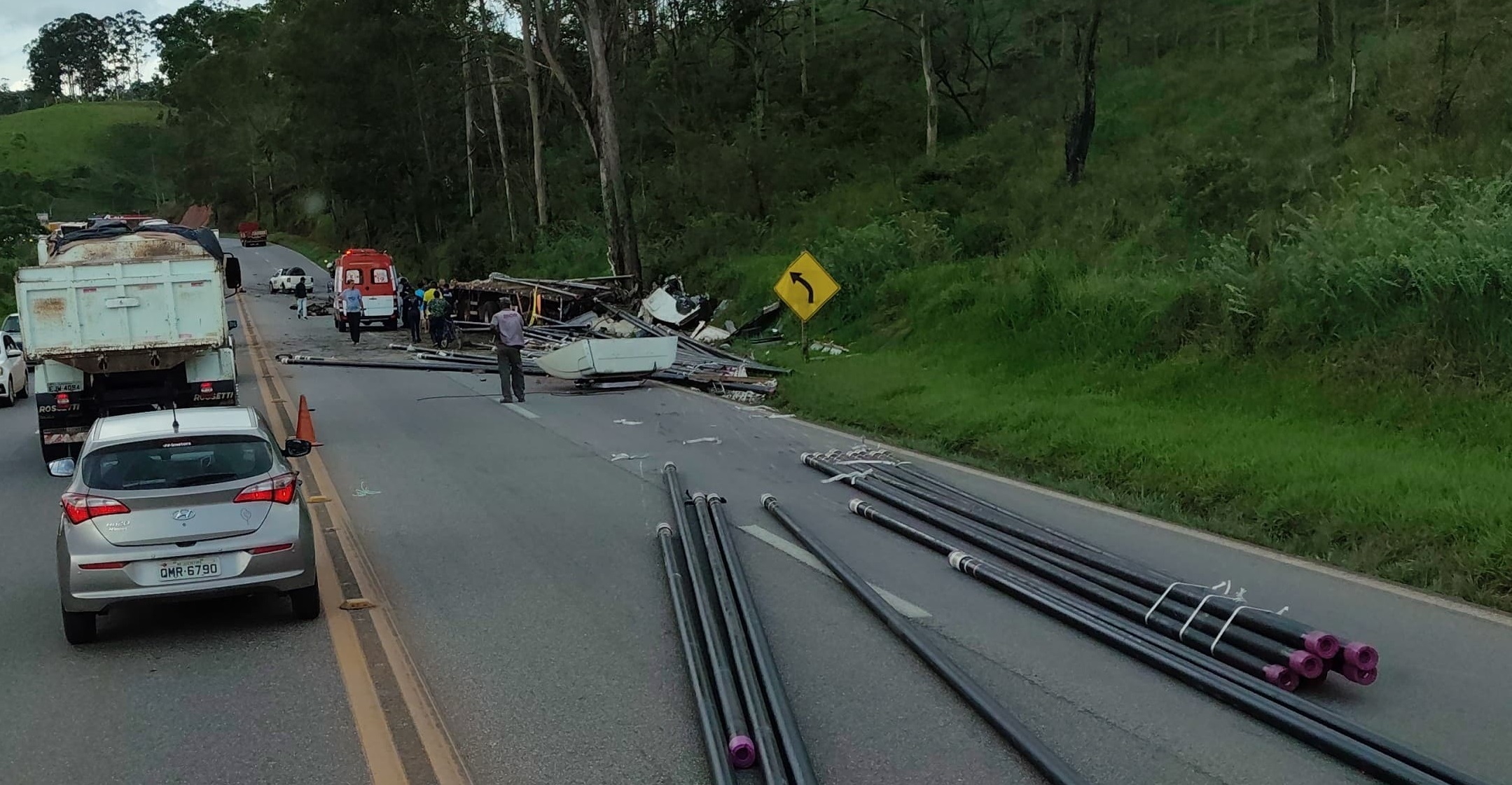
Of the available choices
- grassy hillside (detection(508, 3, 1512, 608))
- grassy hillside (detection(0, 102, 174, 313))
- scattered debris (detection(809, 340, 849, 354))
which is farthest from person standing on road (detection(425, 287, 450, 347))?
grassy hillside (detection(0, 102, 174, 313))

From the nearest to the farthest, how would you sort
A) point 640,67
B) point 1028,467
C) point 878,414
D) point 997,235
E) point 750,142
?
point 1028,467, point 878,414, point 997,235, point 750,142, point 640,67

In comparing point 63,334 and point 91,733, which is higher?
point 63,334

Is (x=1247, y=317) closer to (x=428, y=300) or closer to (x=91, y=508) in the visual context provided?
(x=91, y=508)

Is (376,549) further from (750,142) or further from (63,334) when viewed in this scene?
(750,142)

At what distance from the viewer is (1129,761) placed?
18.1ft

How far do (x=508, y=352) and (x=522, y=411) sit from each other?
1775mm

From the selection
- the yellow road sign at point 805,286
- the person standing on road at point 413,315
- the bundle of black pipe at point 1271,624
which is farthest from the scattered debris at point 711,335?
the bundle of black pipe at point 1271,624

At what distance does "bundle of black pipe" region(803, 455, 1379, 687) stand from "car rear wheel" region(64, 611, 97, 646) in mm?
5897

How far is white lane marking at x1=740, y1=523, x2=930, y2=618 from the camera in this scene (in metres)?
7.88

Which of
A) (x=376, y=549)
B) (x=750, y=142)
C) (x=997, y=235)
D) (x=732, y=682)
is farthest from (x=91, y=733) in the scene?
(x=750, y=142)

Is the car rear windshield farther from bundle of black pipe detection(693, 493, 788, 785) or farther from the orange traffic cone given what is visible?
the orange traffic cone

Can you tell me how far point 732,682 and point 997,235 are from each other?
69.0ft

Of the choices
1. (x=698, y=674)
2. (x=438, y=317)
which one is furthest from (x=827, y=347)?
(x=698, y=674)

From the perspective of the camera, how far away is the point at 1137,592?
25.3ft
